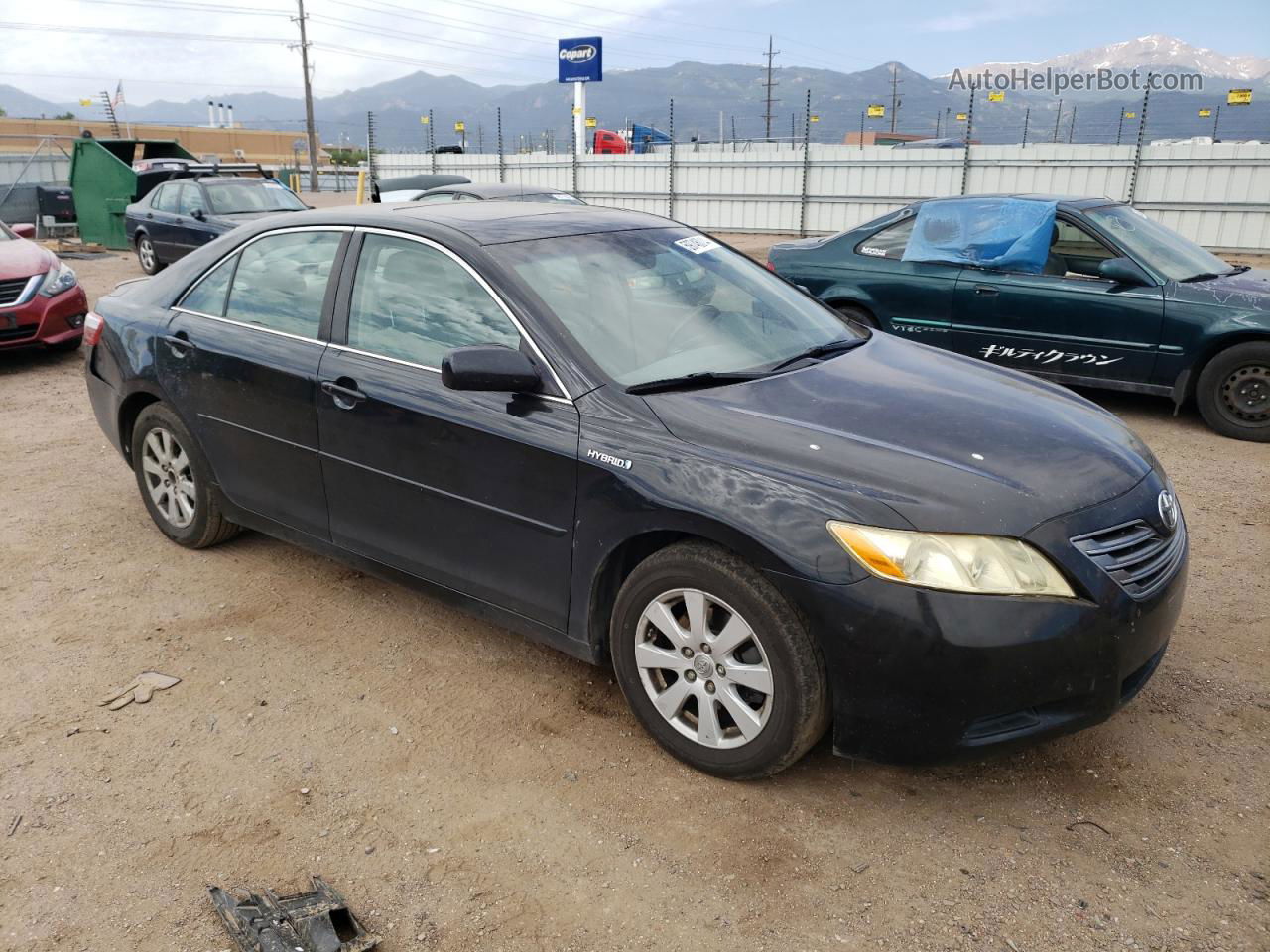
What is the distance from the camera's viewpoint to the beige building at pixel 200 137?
52.1 metres

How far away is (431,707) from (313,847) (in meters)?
0.76

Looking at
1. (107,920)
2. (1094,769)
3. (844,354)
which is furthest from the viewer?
(844,354)

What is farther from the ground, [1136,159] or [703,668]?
[1136,159]

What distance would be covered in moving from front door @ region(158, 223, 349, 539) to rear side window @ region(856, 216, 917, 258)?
5115 millimetres

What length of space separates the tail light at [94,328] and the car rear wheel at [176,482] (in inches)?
20.9

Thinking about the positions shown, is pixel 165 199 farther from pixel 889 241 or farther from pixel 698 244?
pixel 698 244

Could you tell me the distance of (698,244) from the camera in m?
4.06

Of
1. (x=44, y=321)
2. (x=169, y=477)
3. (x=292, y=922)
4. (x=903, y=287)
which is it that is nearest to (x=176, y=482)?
(x=169, y=477)

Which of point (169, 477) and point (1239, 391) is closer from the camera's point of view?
point (169, 477)

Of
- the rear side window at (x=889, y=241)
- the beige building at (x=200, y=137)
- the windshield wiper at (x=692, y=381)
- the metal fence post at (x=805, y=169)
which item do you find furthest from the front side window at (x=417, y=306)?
the beige building at (x=200, y=137)

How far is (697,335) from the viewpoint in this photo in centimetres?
350

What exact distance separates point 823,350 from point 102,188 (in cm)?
1779

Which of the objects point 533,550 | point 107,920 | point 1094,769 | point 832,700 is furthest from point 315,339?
point 1094,769

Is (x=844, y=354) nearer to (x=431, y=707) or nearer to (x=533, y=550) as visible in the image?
A: (x=533, y=550)
